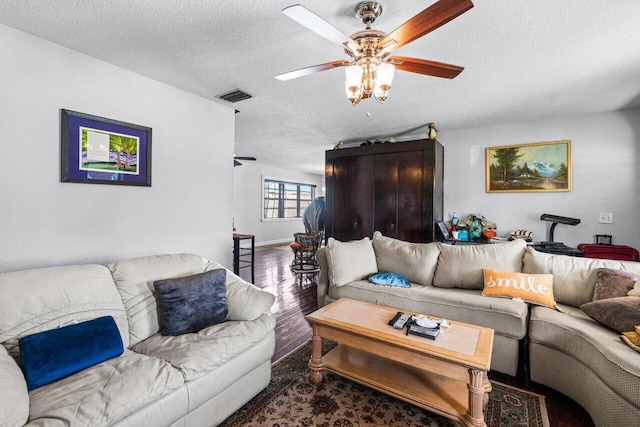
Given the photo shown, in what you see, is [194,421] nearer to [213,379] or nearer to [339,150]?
[213,379]

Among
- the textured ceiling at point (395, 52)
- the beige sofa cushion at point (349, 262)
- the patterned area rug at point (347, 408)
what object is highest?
the textured ceiling at point (395, 52)

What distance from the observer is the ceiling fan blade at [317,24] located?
1306mm

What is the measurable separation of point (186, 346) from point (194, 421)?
376mm

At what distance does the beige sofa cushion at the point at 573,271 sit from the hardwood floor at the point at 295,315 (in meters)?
0.78

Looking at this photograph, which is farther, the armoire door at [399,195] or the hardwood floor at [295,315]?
the armoire door at [399,195]

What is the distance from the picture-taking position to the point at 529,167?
3924mm

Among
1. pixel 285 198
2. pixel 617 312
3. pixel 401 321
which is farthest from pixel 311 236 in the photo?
pixel 285 198

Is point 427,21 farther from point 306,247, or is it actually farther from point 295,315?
point 306,247

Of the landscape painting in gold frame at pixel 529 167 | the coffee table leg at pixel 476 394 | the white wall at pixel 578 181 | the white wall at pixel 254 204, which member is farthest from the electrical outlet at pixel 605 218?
the white wall at pixel 254 204

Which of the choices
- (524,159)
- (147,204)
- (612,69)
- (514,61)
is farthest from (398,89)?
(147,204)

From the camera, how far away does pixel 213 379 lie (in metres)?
1.58

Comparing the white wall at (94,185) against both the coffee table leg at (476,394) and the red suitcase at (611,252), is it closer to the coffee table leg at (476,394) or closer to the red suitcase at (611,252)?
the coffee table leg at (476,394)

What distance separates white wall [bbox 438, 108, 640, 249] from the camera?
A: 344cm

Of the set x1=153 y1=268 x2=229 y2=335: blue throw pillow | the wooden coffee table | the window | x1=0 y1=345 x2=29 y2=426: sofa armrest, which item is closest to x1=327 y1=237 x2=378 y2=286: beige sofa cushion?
the wooden coffee table
